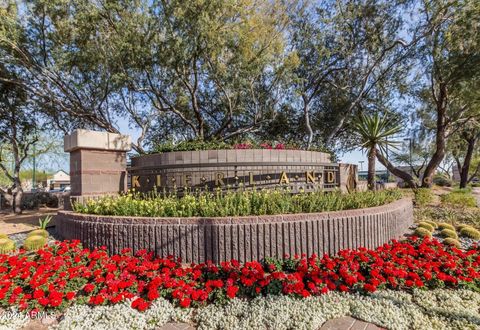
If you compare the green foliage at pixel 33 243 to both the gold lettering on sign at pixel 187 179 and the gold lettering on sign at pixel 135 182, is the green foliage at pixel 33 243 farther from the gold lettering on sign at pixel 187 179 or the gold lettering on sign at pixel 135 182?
the gold lettering on sign at pixel 187 179

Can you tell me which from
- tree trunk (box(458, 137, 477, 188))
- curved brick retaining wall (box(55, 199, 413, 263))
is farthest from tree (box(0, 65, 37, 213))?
tree trunk (box(458, 137, 477, 188))

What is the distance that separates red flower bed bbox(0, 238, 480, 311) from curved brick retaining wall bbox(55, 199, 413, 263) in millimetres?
196

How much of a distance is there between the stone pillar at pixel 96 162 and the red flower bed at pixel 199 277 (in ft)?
8.37

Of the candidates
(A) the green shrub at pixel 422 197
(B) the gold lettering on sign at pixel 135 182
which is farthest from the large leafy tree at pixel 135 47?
(A) the green shrub at pixel 422 197

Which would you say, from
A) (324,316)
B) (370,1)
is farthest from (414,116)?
(324,316)

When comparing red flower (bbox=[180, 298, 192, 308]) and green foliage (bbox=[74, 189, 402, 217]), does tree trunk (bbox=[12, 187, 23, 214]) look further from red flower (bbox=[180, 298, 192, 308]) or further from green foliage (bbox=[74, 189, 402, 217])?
red flower (bbox=[180, 298, 192, 308])

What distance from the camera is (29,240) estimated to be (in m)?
5.18

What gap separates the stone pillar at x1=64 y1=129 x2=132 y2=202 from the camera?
6.68 metres

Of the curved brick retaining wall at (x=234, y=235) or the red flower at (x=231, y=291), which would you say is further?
the curved brick retaining wall at (x=234, y=235)

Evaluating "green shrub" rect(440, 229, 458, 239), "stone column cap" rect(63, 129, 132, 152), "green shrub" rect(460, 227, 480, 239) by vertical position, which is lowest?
"green shrub" rect(460, 227, 480, 239)

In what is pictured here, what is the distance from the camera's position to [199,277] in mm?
3719

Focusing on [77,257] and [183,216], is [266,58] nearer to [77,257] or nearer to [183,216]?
[183,216]

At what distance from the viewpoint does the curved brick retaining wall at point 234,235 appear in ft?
14.0

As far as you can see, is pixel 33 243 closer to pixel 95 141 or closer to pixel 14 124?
pixel 95 141
